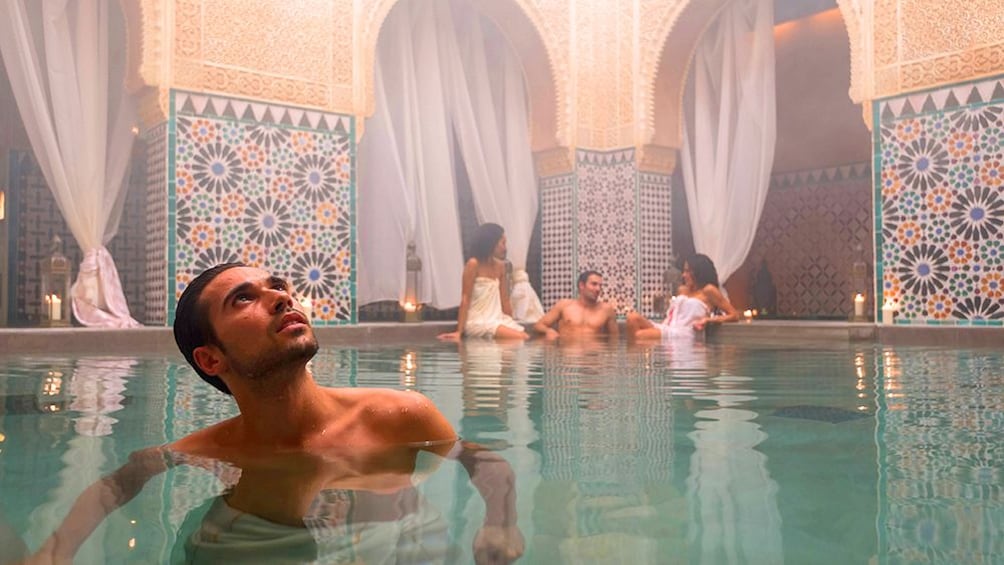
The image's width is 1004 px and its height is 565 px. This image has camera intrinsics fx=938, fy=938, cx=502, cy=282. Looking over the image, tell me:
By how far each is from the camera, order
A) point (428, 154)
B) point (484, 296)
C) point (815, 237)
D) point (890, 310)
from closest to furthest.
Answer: point (890, 310) → point (484, 296) → point (428, 154) → point (815, 237)

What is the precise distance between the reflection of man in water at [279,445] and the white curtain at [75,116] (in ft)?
14.2

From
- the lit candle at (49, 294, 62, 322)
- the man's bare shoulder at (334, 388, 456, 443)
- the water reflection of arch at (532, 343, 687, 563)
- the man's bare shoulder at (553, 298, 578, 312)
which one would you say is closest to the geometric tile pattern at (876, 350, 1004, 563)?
the water reflection of arch at (532, 343, 687, 563)

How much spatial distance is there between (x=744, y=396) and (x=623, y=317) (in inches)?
200

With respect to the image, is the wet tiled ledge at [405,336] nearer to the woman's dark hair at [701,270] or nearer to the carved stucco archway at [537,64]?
the woman's dark hair at [701,270]

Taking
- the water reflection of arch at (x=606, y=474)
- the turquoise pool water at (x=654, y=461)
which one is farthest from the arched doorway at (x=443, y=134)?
the water reflection of arch at (x=606, y=474)

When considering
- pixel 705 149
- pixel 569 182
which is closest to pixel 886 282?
pixel 705 149

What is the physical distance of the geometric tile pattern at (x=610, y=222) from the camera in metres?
7.54

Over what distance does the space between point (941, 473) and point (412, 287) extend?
5763 mm

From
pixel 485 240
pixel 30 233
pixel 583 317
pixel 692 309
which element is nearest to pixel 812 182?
pixel 692 309

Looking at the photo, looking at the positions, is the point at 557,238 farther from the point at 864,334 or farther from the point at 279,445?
the point at 279,445

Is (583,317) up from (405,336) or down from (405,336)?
up

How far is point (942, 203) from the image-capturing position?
5621mm

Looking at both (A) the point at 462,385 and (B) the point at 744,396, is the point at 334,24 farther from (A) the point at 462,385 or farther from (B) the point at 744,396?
(B) the point at 744,396

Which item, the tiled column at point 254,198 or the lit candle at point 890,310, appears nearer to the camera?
the tiled column at point 254,198
